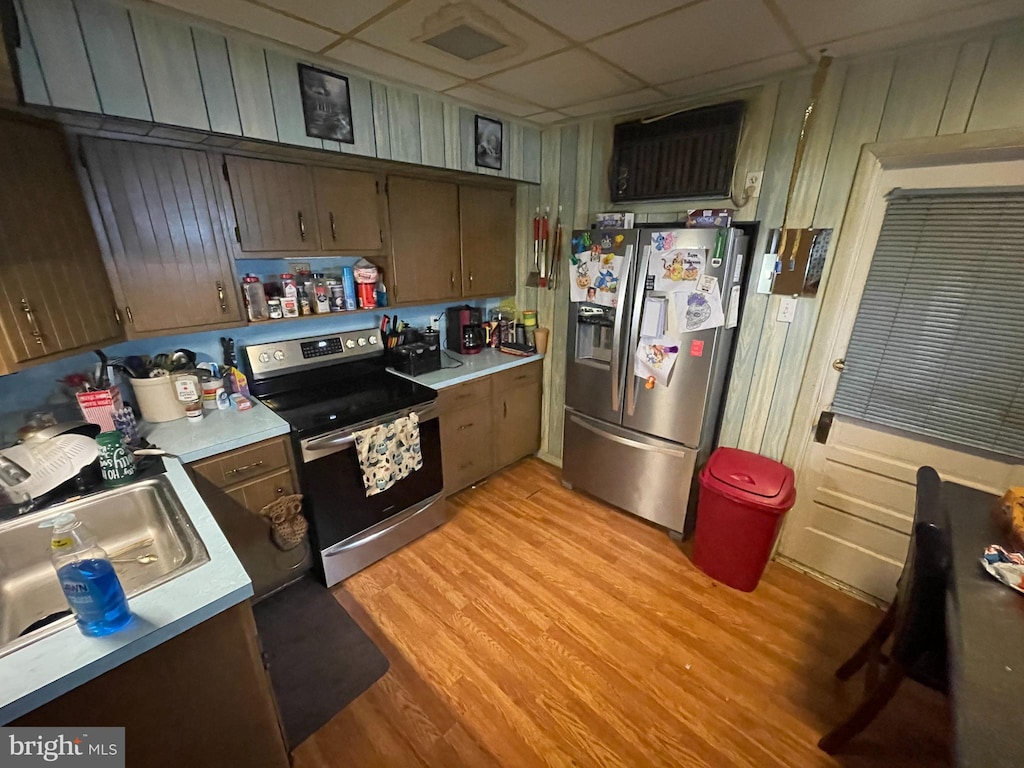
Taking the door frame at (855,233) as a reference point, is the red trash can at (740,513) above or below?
below

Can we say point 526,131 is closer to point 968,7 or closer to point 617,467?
point 968,7

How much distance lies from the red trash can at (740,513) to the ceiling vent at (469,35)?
2049 millimetres

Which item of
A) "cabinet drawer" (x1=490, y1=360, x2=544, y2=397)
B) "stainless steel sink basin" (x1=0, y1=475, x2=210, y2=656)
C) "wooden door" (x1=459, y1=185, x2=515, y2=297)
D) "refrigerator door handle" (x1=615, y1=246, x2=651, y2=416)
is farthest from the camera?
"cabinet drawer" (x1=490, y1=360, x2=544, y2=397)

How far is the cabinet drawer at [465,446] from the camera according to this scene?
2.53m

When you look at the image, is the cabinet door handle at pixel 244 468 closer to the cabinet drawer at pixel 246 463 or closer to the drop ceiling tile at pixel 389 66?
the cabinet drawer at pixel 246 463

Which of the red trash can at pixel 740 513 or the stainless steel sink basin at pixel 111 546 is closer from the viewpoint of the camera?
the stainless steel sink basin at pixel 111 546

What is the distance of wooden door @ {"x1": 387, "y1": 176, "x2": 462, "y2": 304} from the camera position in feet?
7.53

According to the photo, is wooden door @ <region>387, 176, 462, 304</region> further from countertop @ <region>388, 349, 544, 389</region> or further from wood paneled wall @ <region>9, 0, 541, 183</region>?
countertop @ <region>388, 349, 544, 389</region>

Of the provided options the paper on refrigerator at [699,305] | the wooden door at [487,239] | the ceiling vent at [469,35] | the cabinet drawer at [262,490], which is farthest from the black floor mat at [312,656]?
the ceiling vent at [469,35]

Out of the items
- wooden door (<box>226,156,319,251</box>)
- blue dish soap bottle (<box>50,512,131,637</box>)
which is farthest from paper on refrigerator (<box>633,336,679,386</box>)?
blue dish soap bottle (<box>50,512,131,637</box>)

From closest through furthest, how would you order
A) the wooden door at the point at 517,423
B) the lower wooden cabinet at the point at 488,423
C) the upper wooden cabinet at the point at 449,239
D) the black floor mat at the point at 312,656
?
the black floor mat at the point at 312,656, the upper wooden cabinet at the point at 449,239, the lower wooden cabinet at the point at 488,423, the wooden door at the point at 517,423

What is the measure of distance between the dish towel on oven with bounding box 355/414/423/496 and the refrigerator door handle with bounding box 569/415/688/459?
1040 millimetres

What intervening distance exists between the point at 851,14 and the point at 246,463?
269 centimetres

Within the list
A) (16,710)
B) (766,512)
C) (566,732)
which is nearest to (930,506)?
(766,512)
